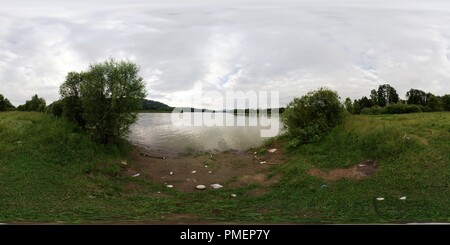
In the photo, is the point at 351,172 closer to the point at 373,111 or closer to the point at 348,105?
the point at 348,105

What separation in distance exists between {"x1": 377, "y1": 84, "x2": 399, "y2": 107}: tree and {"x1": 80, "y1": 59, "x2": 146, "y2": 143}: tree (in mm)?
35970

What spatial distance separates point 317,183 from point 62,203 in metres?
7.72

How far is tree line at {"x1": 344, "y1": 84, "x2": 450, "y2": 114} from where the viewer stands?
40.0 m

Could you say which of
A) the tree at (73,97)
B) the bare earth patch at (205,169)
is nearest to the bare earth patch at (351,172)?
the bare earth patch at (205,169)

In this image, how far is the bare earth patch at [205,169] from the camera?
12.9 meters

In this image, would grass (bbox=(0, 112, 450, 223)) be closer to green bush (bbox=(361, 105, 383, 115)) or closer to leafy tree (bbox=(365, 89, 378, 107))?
green bush (bbox=(361, 105, 383, 115))

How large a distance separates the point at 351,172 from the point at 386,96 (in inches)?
1404

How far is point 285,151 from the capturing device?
1700 centimetres

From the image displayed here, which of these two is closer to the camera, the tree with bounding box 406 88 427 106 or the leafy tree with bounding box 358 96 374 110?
the leafy tree with bounding box 358 96 374 110

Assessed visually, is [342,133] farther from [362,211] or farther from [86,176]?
[86,176]

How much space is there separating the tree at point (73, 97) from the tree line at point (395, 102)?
31.1m

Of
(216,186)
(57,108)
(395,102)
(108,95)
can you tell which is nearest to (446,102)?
(395,102)

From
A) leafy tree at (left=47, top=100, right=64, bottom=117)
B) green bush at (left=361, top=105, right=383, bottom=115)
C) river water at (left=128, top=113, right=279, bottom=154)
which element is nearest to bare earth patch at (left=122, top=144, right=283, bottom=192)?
river water at (left=128, top=113, right=279, bottom=154)

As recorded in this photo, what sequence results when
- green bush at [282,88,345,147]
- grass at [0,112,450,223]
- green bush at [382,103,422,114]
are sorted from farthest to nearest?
green bush at [382,103,422,114] < green bush at [282,88,345,147] < grass at [0,112,450,223]
